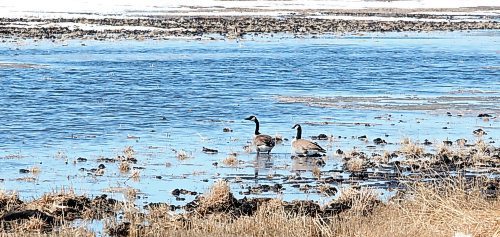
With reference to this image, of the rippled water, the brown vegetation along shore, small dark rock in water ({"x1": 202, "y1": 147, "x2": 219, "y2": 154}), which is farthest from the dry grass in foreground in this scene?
small dark rock in water ({"x1": 202, "y1": 147, "x2": 219, "y2": 154})

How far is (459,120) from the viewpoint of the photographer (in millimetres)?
26828

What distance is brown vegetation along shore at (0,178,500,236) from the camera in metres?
11.6

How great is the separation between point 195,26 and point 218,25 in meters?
2.34

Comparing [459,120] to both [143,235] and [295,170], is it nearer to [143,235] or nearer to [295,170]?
[295,170]

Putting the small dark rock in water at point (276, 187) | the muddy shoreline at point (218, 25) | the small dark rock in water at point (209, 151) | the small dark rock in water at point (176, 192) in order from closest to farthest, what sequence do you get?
1. the small dark rock in water at point (176, 192)
2. the small dark rock in water at point (276, 187)
3. the small dark rock in water at point (209, 151)
4. the muddy shoreline at point (218, 25)

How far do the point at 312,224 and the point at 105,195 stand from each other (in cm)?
424

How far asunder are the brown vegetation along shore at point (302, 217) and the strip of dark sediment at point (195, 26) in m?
44.0

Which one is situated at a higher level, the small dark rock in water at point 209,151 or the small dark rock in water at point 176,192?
the small dark rock in water at point 176,192

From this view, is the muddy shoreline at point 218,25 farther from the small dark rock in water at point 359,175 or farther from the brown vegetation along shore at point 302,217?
the brown vegetation along shore at point 302,217

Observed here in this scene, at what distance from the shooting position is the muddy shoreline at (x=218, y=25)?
6172 centimetres

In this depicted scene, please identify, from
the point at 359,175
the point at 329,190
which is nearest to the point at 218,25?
the point at 359,175

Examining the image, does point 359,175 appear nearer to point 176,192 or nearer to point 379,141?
point 176,192

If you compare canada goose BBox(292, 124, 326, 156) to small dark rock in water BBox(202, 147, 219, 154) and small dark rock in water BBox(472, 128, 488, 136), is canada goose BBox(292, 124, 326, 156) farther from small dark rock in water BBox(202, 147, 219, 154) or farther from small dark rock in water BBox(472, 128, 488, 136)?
small dark rock in water BBox(472, 128, 488, 136)

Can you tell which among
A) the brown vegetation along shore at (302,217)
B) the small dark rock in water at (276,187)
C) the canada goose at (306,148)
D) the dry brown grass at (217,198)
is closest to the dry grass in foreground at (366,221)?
the brown vegetation along shore at (302,217)
